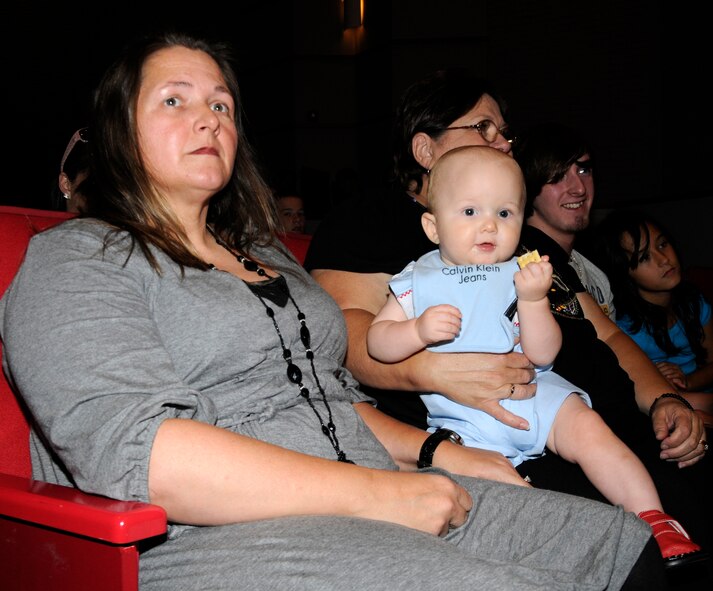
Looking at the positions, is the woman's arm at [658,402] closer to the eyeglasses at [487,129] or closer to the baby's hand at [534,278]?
the eyeglasses at [487,129]

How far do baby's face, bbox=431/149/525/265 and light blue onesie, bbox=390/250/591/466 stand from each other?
0.04m

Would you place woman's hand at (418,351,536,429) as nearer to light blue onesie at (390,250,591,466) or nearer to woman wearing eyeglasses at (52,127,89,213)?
light blue onesie at (390,250,591,466)

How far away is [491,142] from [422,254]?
0.41m

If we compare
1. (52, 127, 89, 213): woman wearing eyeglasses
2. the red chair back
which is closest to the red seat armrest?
the red chair back

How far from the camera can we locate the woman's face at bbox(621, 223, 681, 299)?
3475mm

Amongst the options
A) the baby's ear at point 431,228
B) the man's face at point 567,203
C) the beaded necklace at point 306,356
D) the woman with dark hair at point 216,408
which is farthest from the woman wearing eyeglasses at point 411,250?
the man's face at point 567,203

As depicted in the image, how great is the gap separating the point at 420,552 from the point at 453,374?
0.69m

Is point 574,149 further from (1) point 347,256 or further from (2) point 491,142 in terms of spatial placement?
(1) point 347,256

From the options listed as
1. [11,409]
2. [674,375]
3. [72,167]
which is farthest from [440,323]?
[674,375]

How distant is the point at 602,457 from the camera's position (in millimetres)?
1655

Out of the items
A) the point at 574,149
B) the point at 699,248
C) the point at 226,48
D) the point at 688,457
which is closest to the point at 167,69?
the point at 226,48

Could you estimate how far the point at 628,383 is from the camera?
2135mm

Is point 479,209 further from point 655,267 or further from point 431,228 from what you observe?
point 655,267

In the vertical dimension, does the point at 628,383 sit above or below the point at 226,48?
below
